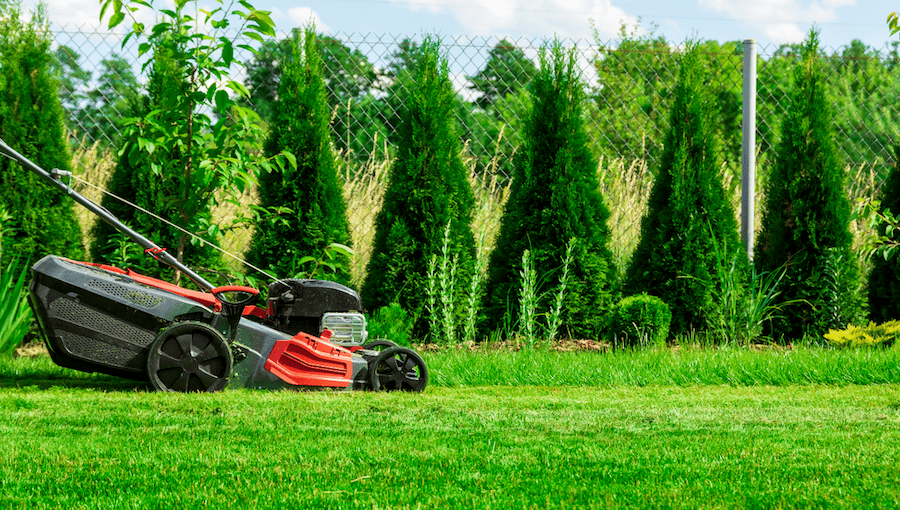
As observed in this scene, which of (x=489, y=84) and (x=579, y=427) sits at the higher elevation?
(x=489, y=84)

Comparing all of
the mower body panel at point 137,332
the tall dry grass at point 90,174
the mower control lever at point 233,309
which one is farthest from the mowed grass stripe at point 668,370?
the tall dry grass at point 90,174

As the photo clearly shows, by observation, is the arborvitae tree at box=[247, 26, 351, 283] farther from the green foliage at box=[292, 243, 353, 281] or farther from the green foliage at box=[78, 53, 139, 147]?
the green foliage at box=[78, 53, 139, 147]

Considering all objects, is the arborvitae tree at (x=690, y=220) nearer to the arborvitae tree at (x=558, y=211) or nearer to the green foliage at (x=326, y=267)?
the arborvitae tree at (x=558, y=211)

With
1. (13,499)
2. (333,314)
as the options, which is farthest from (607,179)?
(13,499)

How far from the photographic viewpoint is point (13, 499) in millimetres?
2525

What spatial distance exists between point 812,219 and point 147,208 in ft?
17.2

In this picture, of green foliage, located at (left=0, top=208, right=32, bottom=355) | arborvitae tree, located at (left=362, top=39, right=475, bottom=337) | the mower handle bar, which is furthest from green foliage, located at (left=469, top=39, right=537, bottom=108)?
green foliage, located at (left=0, top=208, right=32, bottom=355)

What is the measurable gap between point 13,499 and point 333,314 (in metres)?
2.30

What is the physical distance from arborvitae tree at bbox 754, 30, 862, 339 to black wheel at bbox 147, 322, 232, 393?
4462 millimetres

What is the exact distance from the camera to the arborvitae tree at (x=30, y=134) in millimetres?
6293

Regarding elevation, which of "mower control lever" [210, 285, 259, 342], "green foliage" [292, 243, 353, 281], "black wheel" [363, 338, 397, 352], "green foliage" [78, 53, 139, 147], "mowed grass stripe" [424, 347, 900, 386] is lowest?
"mowed grass stripe" [424, 347, 900, 386]

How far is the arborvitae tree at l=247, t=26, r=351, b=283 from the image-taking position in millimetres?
6352

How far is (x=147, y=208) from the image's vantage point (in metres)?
6.23

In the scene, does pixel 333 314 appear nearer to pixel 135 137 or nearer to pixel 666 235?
pixel 135 137
